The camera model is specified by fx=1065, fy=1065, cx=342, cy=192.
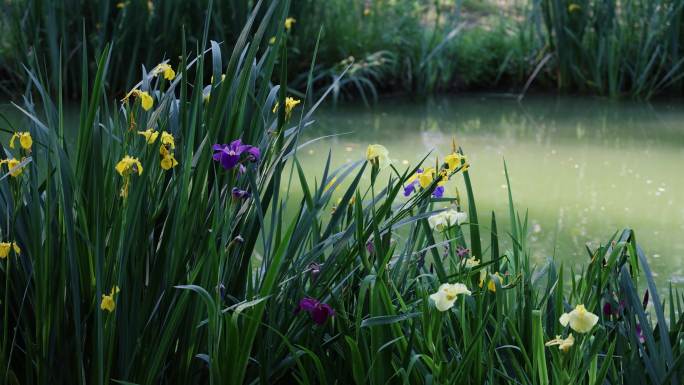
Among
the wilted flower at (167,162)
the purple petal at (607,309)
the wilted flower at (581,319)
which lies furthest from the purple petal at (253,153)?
the purple petal at (607,309)

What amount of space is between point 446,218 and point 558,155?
287cm

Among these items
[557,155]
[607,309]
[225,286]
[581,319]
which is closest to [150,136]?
[225,286]

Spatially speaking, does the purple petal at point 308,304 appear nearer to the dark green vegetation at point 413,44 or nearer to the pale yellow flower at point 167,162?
the pale yellow flower at point 167,162

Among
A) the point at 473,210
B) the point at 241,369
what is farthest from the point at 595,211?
the point at 241,369

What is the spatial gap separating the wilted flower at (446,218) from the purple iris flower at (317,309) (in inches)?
11.6

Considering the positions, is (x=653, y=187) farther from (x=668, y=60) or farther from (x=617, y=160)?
(x=668, y=60)

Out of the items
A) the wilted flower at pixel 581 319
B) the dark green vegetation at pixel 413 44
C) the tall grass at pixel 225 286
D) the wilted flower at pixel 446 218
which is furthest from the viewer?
the dark green vegetation at pixel 413 44

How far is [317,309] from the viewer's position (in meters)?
1.55

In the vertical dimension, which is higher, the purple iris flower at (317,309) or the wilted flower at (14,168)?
the wilted flower at (14,168)

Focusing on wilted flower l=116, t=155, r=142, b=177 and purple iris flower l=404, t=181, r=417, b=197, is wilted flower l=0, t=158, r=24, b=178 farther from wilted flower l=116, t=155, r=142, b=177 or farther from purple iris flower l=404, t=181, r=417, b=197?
purple iris flower l=404, t=181, r=417, b=197

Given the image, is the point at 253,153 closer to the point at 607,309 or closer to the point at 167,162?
the point at 167,162

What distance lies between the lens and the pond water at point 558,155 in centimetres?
331

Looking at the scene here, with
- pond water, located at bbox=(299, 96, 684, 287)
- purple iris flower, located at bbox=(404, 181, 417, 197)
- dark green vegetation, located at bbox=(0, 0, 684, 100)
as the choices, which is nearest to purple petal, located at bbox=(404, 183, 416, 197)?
purple iris flower, located at bbox=(404, 181, 417, 197)

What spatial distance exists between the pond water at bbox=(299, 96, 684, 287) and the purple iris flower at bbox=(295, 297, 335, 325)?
1.38 metres
